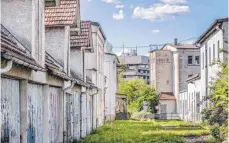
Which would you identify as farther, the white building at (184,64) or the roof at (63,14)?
the white building at (184,64)

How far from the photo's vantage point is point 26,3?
1125 centimetres

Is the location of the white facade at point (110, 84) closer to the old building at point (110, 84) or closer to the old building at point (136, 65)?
the old building at point (110, 84)

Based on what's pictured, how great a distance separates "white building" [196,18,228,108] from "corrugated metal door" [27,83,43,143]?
1415 cm

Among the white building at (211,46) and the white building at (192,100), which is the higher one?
the white building at (211,46)

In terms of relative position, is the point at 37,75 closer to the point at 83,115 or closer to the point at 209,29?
the point at 83,115

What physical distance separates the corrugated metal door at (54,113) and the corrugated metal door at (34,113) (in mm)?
1650

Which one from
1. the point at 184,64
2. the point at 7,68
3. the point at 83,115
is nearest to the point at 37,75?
the point at 7,68

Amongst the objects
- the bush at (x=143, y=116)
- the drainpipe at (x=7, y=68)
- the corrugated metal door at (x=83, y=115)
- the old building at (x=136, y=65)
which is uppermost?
the old building at (x=136, y=65)

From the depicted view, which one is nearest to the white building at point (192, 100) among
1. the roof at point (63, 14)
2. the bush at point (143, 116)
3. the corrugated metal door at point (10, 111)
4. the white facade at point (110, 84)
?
the bush at point (143, 116)

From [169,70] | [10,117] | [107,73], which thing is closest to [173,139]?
[10,117]

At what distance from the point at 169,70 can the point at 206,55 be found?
3886 cm

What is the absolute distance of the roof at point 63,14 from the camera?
16344 millimetres

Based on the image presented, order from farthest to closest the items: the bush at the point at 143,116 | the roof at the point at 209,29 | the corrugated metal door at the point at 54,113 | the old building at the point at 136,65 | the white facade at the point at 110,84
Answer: the old building at the point at 136,65 < the bush at the point at 143,116 < the white facade at the point at 110,84 < the roof at the point at 209,29 < the corrugated metal door at the point at 54,113

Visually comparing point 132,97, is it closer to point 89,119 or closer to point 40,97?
point 89,119
